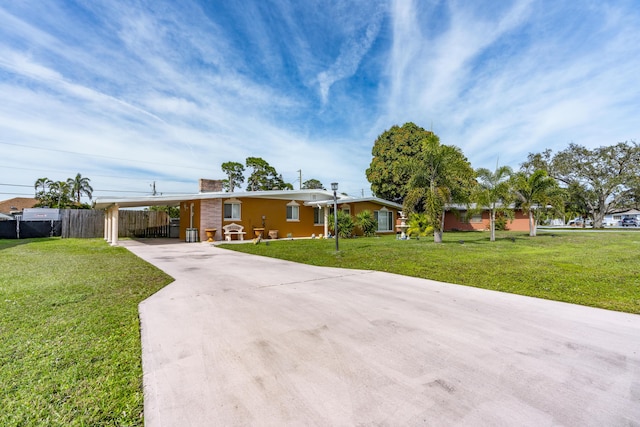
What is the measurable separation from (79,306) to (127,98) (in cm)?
1311

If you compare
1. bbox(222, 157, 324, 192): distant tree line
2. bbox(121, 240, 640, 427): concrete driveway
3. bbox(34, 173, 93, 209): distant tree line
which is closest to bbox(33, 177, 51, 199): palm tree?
bbox(34, 173, 93, 209): distant tree line

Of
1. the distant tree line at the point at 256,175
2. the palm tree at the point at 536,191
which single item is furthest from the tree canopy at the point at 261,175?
the palm tree at the point at 536,191

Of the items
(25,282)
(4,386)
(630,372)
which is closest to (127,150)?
(25,282)

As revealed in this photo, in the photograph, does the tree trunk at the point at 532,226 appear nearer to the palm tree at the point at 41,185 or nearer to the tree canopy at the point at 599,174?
the tree canopy at the point at 599,174

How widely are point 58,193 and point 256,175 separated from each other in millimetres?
28334

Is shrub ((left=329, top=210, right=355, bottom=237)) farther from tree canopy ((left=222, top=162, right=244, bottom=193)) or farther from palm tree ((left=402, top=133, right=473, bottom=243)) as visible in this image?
tree canopy ((left=222, top=162, right=244, bottom=193))

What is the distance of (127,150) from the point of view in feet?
63.2

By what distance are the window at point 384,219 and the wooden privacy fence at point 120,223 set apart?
53.4 feet

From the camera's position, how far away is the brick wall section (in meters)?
16.4

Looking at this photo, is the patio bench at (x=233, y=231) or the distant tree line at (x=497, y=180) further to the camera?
the patio bench at (x=233, y=231)

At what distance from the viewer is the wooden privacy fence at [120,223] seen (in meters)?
20.1

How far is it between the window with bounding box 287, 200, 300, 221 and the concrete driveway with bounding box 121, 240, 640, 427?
14.4m

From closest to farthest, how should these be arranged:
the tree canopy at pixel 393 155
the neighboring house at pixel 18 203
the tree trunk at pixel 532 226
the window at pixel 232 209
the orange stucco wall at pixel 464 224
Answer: the window at pixel 232 209
the tree trunk at pixel 532 226
the tree canopy at pixel 393 155
the orange stucco wall at pixel 464 224
the neighboring house at pixel 18 203

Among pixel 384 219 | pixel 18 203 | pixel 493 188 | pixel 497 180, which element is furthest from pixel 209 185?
pixel 18 203
